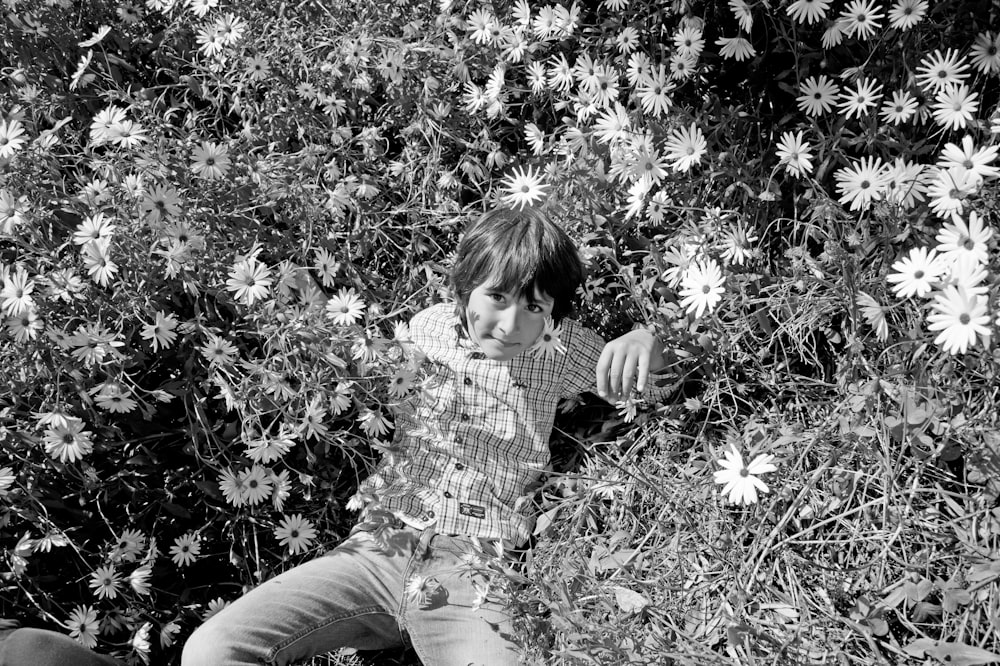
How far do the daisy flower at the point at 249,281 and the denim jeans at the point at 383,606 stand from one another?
1.87ft

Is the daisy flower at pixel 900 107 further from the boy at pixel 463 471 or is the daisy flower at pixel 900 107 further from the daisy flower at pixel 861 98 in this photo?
the boy at pixel 463 471

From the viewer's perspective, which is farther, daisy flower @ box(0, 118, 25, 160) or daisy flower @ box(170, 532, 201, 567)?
daisy flower @ box(170, 532, 201, 567)

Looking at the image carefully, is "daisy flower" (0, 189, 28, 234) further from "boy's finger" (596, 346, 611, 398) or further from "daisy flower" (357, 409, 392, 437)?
"boy's finger" (596, 346, 611, 398)

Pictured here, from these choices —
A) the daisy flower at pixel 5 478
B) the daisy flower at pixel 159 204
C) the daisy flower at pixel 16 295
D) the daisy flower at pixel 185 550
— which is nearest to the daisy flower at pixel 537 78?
the daisy flower at pixel 159 204

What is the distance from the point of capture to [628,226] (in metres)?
2.19

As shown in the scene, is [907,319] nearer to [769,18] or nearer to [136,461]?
[769,18]

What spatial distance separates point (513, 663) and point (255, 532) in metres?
0.68

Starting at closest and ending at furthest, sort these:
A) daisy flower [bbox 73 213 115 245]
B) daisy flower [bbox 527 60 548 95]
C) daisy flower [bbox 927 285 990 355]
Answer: daisy flower [bbox 927 285 990 355], daisy flower [bbox 73 213 115 245], daisy flower [bbox 527 60 548 95]

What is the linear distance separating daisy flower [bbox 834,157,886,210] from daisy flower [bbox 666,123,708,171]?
30 centimetres

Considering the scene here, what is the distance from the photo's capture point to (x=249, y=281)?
1.96 m

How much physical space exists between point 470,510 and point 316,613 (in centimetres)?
39

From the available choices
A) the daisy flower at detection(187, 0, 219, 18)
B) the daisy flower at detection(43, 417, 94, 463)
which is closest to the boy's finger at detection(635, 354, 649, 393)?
the daisy flower at detection(43, 417, 94, 463)

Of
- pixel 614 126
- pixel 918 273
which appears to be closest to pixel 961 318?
pixel 918 273

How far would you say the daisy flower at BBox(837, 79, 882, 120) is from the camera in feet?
6.47
